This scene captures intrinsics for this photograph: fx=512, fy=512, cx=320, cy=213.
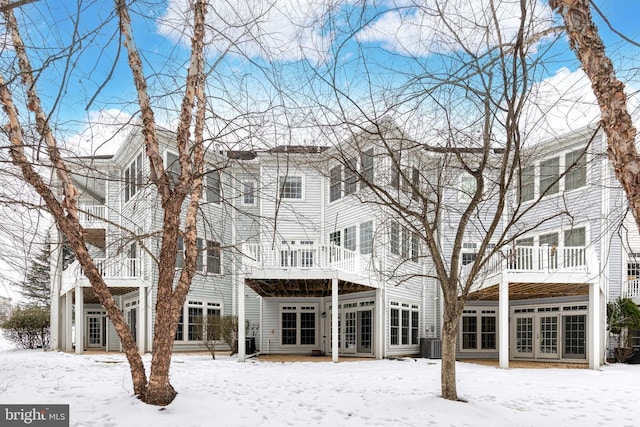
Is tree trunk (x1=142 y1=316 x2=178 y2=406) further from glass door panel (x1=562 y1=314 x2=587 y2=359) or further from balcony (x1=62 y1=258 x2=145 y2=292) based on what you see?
glass door panel (x1=562 y1=314 x2=587 y2=359)

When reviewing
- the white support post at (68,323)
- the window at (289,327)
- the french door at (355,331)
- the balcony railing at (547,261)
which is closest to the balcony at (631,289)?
the balcony railing at (547,261)

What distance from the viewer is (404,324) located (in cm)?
1692

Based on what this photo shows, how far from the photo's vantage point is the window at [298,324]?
1833 cm

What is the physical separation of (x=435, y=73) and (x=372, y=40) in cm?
78

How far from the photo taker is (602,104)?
137 inches

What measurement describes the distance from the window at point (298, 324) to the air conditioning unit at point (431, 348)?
4000 mm

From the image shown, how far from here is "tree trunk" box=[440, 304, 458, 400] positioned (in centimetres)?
727

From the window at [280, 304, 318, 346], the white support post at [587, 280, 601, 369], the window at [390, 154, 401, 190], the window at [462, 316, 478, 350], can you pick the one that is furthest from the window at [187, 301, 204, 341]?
the white support post at [587, 280, 601, 369]

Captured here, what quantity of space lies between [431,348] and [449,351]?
30.6 feet

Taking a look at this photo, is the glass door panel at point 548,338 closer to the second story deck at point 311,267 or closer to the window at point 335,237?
the second story deck at point 311,267

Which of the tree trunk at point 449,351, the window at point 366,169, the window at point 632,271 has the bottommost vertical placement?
the tree trunk at point 449,351

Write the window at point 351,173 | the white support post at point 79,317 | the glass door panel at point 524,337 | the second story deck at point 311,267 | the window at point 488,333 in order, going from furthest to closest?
1. the window at point 488,333
2. the glass door panel at point 524,337
3. the white support post at point 79,317
4. the second story deck at point 311,267
5. the window at point 351,173

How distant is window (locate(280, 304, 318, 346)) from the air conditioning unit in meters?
4.00

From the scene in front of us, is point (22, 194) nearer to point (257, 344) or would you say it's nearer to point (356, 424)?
point (356, 424)
